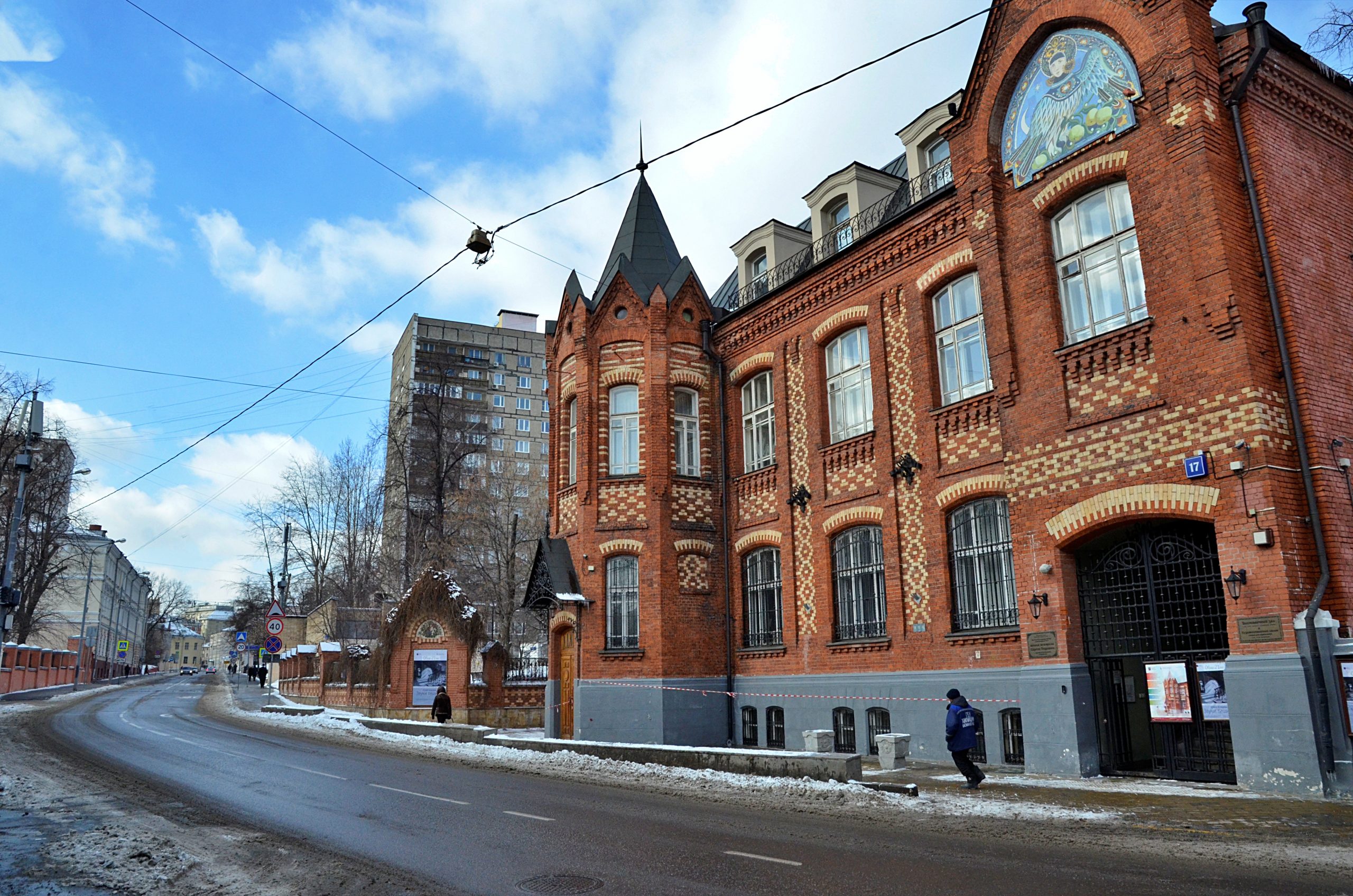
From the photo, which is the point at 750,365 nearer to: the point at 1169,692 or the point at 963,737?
the point at 963,737

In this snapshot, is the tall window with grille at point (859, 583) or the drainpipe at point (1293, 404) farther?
the tall window with grille at point (859, 583)

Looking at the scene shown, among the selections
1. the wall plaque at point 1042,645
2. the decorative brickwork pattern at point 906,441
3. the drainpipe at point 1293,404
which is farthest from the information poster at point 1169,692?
the decorative brickwork pattern at point 906,441

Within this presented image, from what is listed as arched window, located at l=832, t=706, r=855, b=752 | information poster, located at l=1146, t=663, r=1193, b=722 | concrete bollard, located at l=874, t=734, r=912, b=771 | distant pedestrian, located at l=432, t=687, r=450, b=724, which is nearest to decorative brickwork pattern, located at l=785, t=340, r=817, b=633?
arched window, located at l=832, t=706, r=855, b=752

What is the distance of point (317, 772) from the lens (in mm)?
14117

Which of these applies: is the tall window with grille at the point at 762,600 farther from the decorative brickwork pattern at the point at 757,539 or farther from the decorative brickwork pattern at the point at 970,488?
the decorative brickwork pattern at the point at 970,488

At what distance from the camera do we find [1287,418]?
11680mm

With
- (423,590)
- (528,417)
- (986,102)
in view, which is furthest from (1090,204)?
(528,417)

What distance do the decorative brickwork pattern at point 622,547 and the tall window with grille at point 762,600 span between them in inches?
97.7

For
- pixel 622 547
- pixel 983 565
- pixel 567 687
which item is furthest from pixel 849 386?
pixel 567 687

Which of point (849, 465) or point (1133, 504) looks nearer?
point (1133, 504)

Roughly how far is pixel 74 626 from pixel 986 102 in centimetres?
8340

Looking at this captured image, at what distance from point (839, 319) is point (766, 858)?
1289 centimetres

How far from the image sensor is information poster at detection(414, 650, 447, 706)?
26062 mm

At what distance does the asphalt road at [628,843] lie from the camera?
666 centimetres
